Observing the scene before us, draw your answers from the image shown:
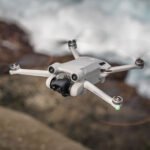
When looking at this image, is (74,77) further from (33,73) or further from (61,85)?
(33,73)

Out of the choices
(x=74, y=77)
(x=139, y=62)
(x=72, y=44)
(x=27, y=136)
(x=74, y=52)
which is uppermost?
(x=27, y=136)

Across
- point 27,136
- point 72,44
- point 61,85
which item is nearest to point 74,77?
point 61,85

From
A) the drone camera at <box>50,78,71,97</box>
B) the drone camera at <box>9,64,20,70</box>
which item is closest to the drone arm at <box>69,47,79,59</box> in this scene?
the drone camera at <box>50,78,71,97</box>

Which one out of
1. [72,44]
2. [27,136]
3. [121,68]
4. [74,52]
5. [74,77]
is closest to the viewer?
[74,77]

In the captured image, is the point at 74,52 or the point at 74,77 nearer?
the point at 74,77

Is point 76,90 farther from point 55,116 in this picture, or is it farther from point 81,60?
point 55,116

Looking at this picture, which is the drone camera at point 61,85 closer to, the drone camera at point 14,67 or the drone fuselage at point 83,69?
the drone fuselage at point 83,69

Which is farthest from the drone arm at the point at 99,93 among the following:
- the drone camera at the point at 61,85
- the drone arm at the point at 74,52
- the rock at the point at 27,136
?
the rock at the point at 27,136

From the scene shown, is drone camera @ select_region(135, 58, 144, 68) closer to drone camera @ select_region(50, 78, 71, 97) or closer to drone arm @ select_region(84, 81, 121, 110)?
drone arm @ select_region(84, 81, 121, 110)
